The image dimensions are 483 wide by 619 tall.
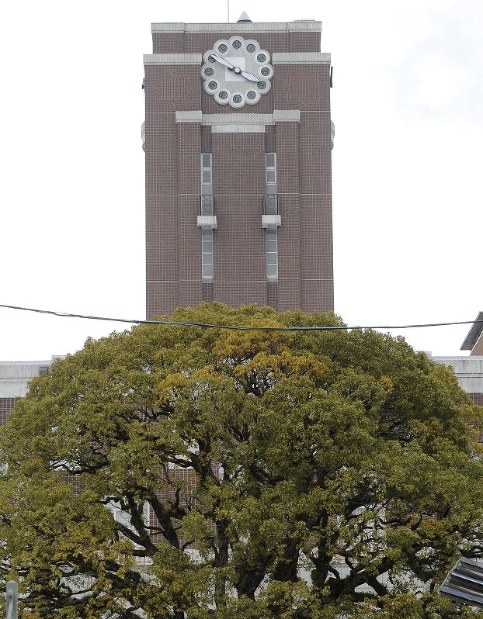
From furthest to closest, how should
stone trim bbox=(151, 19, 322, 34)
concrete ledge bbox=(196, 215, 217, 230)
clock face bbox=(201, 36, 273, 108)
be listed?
stone trim bbox=(151, 19, 322, 34) < clock face bbox=(201, 36, 273, 108) < concrete ledge bbox=(196, 215, 217, 230)

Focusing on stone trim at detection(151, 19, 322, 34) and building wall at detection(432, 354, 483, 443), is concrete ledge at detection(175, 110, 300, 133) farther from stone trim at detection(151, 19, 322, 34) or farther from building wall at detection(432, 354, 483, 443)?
building wall at detection(432, 354, 483, 443)

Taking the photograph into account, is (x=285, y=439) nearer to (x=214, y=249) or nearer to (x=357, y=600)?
(x=357, y=600)

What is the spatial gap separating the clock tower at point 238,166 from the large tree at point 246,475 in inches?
794

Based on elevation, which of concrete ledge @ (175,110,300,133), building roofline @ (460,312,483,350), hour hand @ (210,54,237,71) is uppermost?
hour hand @ (210,54,237,71)

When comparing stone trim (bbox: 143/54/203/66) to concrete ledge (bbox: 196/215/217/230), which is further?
stone trim (bbox: 143/54/203/66)

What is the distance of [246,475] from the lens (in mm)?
22922

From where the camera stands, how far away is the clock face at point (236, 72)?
151ft

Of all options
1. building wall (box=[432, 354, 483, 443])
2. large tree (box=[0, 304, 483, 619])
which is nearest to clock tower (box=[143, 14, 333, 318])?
building wall (box=[432, 354, 483, 443])

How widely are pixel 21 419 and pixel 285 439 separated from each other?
192 inches

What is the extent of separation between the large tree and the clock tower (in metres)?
20.2

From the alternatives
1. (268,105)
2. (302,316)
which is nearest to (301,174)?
(268,105)

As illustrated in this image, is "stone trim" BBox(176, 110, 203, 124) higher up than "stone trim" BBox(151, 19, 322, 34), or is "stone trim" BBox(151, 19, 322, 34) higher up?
"stone trim" BBox(151, 19, 322, 34)

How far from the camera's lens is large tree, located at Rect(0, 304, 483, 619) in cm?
2214

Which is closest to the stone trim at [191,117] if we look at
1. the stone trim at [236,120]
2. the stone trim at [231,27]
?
the stone trim at [236,120]
